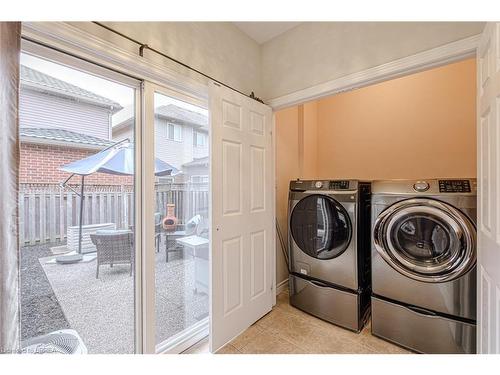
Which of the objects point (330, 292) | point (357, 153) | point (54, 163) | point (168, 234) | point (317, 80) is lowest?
point (330, 292)

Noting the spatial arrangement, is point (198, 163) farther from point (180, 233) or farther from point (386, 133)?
point (386, 133)

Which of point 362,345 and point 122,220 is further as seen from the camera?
point 362,345

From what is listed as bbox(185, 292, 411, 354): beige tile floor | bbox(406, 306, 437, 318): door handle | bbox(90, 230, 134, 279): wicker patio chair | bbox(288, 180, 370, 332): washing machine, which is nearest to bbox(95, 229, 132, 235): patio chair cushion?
bbox(90, 230, 134, 279): wicker patio chair

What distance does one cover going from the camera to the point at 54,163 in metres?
1.22

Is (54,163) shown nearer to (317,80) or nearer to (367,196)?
(317,80)

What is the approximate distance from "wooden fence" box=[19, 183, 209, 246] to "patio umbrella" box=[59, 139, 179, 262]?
4 centimetres

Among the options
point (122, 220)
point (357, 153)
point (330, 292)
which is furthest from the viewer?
point (357, 153)

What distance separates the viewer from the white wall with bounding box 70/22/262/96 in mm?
1385

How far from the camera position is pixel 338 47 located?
185cm

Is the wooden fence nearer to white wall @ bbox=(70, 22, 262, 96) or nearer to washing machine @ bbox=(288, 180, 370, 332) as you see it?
white wall @ bbox=(70, 22, 262, 96)

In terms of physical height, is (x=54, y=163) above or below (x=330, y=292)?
above

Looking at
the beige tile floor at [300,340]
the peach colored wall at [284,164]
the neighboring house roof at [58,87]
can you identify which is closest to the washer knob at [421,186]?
the beige tile floor at [300,340]
